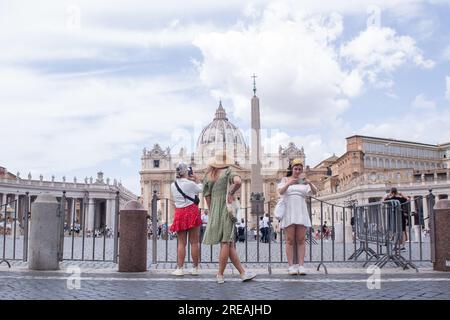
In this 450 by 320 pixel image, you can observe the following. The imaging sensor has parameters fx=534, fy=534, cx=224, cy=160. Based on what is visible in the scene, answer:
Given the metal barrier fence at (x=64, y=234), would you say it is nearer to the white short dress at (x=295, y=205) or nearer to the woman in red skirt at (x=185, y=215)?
the woman in red skirt at (x=185, y=215)

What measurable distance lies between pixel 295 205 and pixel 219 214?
1393 millimetres

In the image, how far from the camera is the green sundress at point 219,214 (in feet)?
24.4

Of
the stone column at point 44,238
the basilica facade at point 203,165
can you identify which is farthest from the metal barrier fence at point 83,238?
the basilica facade at point 203,165

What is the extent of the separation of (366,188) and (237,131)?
75752 millimetres

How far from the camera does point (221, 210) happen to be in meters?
7.54

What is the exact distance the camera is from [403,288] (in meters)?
6.68

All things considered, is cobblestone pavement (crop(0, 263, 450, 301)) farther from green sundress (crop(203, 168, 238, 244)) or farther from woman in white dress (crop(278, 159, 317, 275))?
green sundress (crop(203, 168, 238, 244))

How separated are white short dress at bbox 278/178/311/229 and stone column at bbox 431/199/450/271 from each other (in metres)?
2.32

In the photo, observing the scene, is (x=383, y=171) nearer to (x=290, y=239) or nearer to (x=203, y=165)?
(x=203, y=165)

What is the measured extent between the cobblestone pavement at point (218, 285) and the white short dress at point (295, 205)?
84 centimetres

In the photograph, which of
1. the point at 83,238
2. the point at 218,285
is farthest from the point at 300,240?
the point at 83,238

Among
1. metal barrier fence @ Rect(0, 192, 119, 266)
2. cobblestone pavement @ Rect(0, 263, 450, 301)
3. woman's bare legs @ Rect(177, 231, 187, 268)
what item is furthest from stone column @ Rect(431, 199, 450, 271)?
metal barrier fence @ Rect(0, 192, 119, 266)
